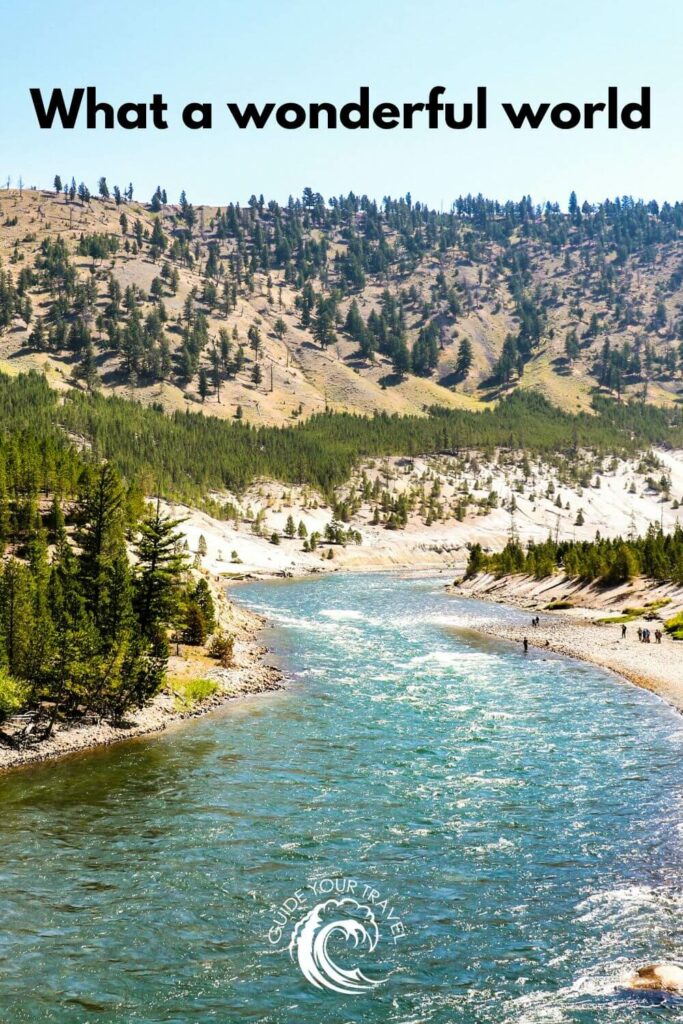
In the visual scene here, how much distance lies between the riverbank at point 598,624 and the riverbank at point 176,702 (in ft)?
93.2

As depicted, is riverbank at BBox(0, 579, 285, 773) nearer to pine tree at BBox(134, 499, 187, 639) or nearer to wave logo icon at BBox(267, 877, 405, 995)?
pine tree at BBox(134, 499, 187, 639)

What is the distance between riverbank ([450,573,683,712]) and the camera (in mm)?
66125

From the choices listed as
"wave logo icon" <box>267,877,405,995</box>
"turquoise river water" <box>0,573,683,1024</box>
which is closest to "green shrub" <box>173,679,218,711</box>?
"turquoise river water" <box>0,573,683,1024</box>

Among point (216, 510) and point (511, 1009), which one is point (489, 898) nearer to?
point (511, 1009)

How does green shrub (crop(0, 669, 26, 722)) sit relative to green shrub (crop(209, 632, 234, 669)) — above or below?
above

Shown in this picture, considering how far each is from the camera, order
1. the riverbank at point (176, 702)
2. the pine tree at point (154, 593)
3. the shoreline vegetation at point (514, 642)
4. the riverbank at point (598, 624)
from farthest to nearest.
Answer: the riverbank at point (598, 624) < the pine tree at point (154, 593) < the shoreline vegetation at point (514, 642) < the riverbank at point (176, 702)

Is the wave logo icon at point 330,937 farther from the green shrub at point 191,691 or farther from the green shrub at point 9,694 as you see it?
the green shrub at point 191,691

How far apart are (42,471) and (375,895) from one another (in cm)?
7063

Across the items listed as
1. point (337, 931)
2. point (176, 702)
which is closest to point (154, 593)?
point (176, 702)

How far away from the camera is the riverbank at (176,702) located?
4078cm

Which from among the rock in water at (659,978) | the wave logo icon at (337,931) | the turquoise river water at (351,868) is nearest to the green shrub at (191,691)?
the turquoise river water at (351,868)

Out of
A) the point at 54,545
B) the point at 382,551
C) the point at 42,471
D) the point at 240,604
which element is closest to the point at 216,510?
the point at 382,551

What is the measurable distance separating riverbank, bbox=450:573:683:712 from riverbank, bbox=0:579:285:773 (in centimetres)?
2839

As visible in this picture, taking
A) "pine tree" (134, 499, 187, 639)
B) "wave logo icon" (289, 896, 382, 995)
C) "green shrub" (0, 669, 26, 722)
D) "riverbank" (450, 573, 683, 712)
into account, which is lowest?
"wave logo icon" (289, 896, 382, 995)
